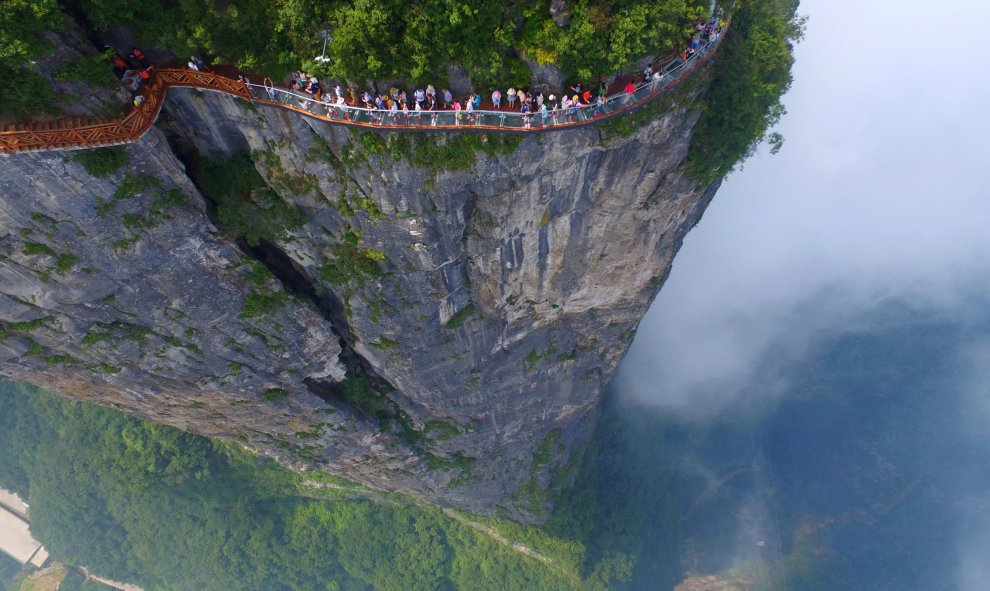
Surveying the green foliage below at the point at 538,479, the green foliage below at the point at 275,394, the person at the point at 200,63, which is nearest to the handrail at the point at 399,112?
the person at the point at 200,63

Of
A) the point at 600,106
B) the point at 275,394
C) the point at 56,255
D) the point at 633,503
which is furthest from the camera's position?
the point at 633,503

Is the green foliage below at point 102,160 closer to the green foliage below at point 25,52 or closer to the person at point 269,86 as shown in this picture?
the green foliage below at point 25,52

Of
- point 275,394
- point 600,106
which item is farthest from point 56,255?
point 600,106

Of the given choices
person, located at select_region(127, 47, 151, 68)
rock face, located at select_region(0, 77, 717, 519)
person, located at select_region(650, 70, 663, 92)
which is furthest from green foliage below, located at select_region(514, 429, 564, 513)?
person, located at select_region(127, 47, 151, 68)

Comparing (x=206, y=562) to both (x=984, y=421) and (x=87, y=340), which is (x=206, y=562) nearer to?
(x=87, y=340)

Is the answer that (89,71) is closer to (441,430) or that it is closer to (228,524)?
(441,430)

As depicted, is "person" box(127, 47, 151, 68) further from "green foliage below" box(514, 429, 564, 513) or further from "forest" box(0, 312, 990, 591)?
"forest" box(0, 312, 990, 591)
